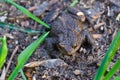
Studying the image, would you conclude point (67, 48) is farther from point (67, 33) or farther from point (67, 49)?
point (67, 33)

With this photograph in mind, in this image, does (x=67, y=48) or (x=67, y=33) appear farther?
(x=67, y=33)

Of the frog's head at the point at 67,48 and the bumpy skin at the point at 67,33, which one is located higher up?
the bumpy skin at the point at 67,33

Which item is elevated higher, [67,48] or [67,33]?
[67,33]

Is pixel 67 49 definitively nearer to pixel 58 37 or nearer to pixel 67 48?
pixel 67 48

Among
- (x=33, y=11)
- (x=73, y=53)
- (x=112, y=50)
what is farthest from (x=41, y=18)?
(x=112, y=50)

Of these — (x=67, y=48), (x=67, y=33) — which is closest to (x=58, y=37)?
(x=67, y=33)

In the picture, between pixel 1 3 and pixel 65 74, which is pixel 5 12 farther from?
pixel 65 74

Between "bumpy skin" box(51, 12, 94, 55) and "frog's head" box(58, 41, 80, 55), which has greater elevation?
"bumpy skin" box(51, 12, 94, 55)
